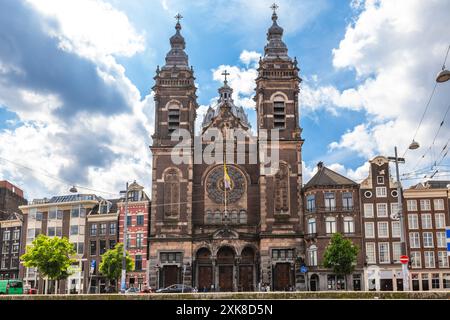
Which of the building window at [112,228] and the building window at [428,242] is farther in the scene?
the building window at [112,228]

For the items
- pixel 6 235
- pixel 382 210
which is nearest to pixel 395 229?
pixel 382 210

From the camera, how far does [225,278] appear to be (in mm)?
63938

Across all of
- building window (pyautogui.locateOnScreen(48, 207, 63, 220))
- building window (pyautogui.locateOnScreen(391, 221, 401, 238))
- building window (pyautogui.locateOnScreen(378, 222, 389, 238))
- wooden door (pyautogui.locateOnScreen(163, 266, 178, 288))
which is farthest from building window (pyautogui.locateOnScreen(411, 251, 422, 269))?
building window (pyautogui.locateOnScreen(48, 207, 63, 220))

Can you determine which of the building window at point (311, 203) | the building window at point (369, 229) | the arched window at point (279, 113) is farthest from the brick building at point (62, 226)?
the building window at point (369, 229)

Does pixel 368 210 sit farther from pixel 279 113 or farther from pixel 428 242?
pixel 279 113

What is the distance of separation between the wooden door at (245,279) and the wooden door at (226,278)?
1167mm

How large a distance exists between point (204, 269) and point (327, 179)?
17768 millimetres

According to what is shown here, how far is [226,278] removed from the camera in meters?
63.9

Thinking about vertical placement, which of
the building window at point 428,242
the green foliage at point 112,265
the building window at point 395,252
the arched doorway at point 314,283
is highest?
the building window at point 428,242

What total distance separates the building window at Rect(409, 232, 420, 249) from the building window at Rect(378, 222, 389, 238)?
2968 mm

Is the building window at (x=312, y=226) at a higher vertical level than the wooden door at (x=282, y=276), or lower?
higher

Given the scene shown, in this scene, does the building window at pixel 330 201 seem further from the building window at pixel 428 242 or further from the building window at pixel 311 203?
the building window at pixel 428 242

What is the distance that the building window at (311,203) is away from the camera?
6353 cm
